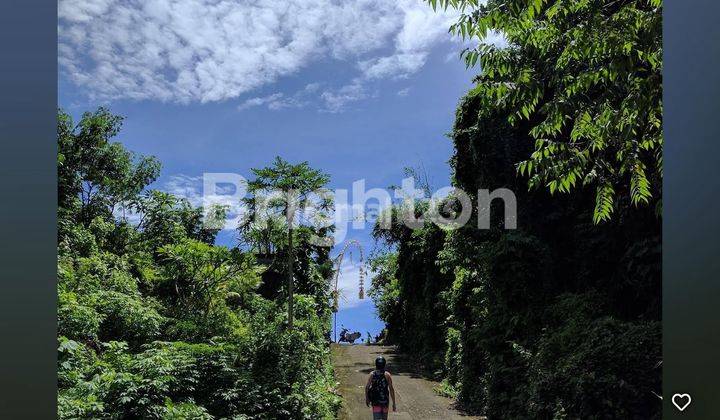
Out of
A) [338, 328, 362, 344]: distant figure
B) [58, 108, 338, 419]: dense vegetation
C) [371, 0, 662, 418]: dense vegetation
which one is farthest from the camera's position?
[338, 328, 362, 344]: distant figure

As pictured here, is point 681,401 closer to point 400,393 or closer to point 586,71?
point 586,71

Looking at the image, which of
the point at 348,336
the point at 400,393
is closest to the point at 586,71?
the point at 400,393

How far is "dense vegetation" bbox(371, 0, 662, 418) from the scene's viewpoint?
3.92 meters

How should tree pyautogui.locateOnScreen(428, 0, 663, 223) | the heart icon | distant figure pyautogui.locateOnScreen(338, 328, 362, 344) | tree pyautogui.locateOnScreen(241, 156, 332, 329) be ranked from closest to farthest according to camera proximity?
the heart icon, tree pyautogui.locateOnScreen(428, 0, 663, 223), tree pyautogui.locateOnScreen(241, 156, 332, 329), distant figure pyautogui.locateOnScreen(338, 328, 362, 344)

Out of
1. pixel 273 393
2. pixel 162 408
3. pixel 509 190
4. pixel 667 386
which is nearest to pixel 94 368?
pixel 162 408

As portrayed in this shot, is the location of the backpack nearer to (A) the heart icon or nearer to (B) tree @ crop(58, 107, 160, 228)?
(A) the heart icon

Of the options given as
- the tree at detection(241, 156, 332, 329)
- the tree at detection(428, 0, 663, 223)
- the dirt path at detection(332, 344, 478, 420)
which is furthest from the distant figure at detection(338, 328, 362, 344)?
the tree at detection(428, 0, 663, 223)

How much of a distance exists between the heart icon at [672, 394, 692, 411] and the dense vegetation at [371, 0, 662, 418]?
7.04 feet

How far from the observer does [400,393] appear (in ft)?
45.3

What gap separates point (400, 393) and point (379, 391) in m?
6.63

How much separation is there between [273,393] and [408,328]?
16.1 meters

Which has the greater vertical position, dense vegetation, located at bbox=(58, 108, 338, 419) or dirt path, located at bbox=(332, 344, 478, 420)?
dense vegetation, located at bbox=(58, 108, 338, 419)

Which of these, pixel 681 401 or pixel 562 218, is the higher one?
pixel 562 218

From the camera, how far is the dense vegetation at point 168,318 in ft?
23.4
